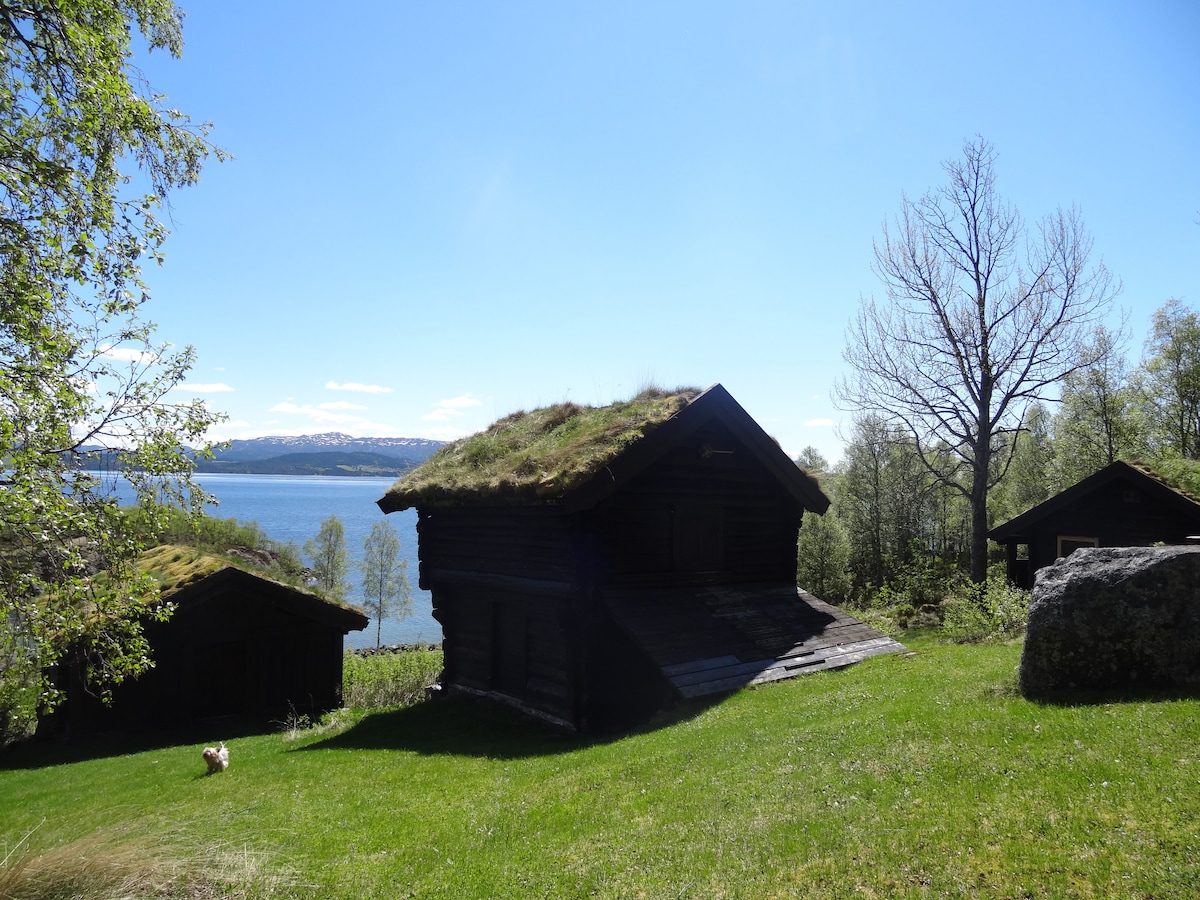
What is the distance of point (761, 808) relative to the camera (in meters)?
6.67

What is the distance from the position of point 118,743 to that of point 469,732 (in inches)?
412

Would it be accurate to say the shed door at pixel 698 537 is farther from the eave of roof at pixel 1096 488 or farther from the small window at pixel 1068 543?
the small window at pixel 1068 543

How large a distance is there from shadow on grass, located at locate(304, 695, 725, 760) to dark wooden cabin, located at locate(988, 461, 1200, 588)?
15.9 metres

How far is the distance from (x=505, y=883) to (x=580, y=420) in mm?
11465

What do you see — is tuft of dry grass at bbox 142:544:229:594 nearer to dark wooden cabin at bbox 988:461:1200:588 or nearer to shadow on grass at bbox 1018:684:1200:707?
shadow on grass at bbox 1018:684:1200:707

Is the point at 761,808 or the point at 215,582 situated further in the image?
the point at 215,582

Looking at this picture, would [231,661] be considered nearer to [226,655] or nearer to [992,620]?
[226,655]

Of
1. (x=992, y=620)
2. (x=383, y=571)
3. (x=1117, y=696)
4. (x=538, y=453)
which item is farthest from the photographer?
(x=383, y=571)

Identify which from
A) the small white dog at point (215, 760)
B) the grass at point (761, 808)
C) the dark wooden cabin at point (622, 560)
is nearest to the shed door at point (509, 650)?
the dark wooden cabin at point (622, 560)

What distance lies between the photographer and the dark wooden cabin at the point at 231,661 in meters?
18.0

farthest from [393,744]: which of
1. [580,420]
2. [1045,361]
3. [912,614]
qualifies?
[1045,361]

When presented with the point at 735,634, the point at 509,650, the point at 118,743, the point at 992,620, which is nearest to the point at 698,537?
the point at 735,634

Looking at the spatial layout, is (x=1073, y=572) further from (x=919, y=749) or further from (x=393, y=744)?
(x=393, y=744)

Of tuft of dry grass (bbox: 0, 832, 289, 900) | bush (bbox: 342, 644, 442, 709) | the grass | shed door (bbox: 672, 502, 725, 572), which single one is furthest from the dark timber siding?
bush (bbox: 342, 644, 442, 709)
